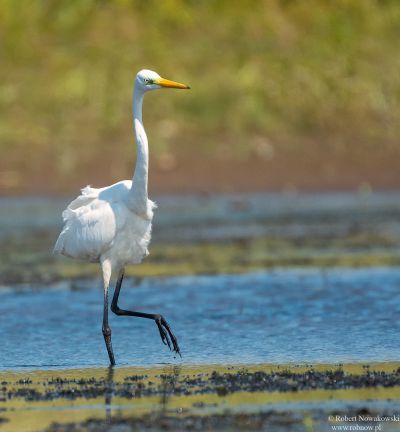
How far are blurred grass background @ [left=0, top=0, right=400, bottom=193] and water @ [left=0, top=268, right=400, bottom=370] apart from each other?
644 cm

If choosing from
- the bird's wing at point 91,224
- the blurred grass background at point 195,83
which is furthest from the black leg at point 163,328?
the blurred grass background at point 195,83

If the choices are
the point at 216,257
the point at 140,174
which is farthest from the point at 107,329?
the point at 216,257

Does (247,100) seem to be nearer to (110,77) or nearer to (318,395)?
(110,77)

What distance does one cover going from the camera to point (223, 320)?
10094mm

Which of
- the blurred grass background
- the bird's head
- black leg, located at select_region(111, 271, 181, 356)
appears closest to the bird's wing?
black leg, located at select_region(111, 271, 181, 356)

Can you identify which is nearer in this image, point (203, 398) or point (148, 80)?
point (203, 398)

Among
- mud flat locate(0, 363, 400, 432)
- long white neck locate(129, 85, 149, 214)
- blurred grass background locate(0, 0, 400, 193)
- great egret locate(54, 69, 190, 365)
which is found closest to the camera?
mud flat locate(0, 363, 400, 432)

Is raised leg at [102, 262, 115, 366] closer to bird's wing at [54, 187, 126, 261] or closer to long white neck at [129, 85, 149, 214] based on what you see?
bird's wing at [54, 187, 126, 261]

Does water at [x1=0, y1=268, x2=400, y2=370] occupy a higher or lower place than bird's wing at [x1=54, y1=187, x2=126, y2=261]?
lower

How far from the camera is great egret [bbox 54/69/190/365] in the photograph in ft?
29.0

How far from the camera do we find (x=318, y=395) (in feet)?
22.7

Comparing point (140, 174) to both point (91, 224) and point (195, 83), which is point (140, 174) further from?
point (195, 83)

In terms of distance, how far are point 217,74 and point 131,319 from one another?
10399mm

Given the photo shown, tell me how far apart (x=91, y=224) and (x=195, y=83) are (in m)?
11.5
